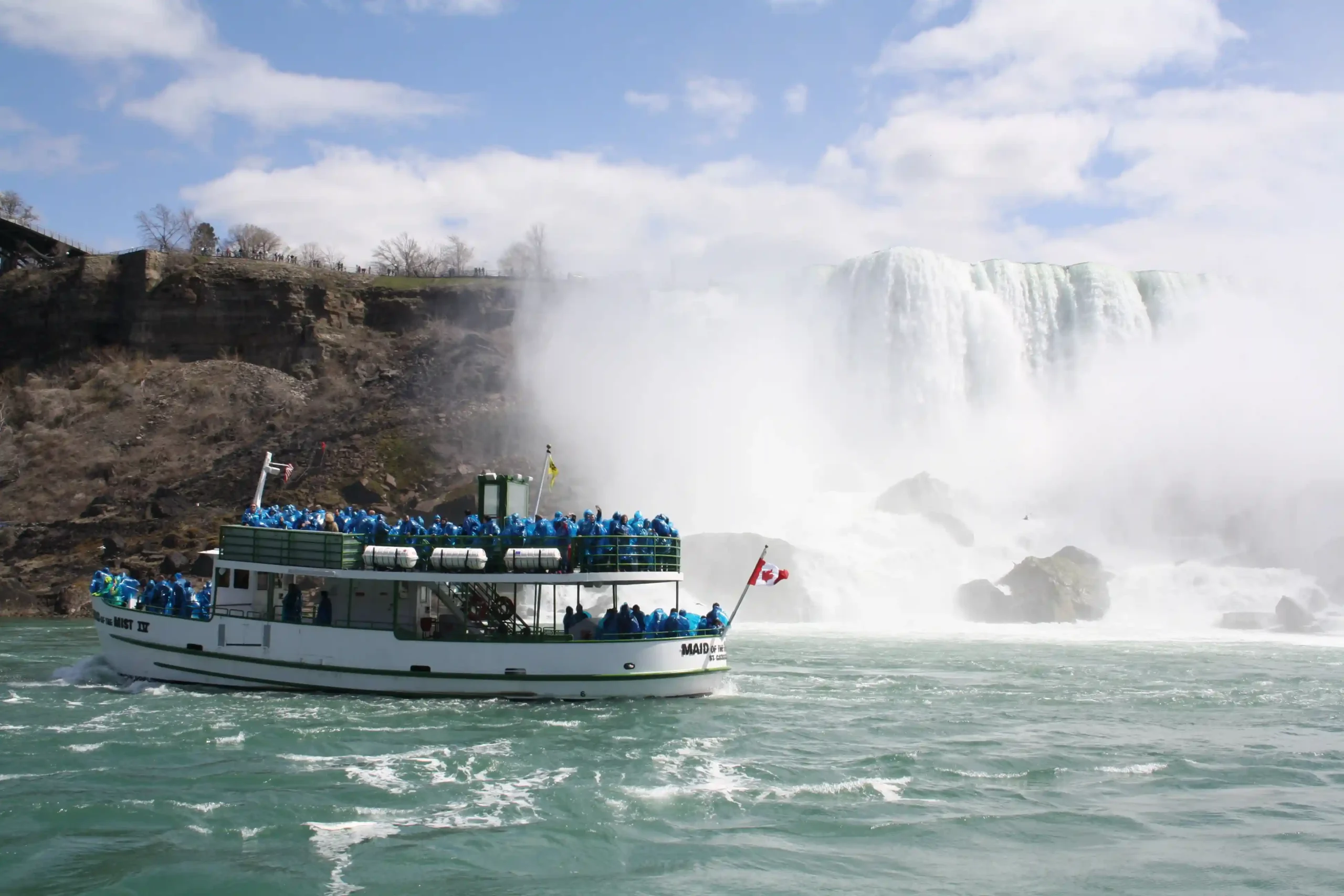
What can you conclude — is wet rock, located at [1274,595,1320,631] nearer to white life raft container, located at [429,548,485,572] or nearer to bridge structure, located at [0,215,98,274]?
white life raft container, located at [429,548,485,572]

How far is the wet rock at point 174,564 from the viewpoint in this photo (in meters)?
52.4

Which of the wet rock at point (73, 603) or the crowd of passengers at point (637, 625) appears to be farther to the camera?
the wet rock at point (73, 603)

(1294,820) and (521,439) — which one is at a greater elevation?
(521,439)

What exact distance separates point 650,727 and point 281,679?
924 cm

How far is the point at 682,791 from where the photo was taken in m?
18.2

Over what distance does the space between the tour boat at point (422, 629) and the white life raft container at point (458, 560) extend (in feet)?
0.10

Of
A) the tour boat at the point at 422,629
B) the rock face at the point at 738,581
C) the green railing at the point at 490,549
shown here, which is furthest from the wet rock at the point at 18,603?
the green railing at the point at 490,549

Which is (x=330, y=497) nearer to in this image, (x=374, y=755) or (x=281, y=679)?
(x=281, y=679)

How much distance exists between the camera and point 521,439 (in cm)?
6900

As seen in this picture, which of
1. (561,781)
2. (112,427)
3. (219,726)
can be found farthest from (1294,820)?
(112,427)

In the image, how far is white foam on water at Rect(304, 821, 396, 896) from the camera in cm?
1405

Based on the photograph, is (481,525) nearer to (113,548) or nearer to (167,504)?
(113,548)

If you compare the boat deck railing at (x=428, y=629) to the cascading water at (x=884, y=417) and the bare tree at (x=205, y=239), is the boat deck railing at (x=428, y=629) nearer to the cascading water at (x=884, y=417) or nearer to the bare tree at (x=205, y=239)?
the cascading water at (x=884, y=417)

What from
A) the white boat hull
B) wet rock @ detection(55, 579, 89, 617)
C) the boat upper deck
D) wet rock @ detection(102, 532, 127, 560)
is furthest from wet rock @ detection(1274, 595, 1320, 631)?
wet rock @ detection(102, 532, 127, 560)
